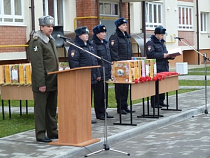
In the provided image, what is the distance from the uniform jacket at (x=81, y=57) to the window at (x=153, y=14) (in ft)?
71.1

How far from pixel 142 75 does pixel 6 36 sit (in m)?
10.7

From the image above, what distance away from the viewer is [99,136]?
33.4ft

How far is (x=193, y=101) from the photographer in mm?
15773

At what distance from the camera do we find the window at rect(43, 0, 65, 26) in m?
24.1

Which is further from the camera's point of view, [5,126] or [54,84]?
[5,126]

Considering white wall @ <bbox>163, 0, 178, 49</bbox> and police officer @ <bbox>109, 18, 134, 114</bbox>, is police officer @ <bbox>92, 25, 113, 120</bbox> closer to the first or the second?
police officer @ <bbox>109, 18, 134, 114</bbox>

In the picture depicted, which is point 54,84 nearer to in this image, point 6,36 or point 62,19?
point 6,36

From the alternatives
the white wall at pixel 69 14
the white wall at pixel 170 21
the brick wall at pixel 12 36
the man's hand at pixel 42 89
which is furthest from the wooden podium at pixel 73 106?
the white wall at pixel 170 21

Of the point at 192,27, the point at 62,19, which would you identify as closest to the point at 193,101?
the point at 62,19

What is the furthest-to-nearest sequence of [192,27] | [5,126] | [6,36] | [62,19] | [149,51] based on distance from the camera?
[192,27] < [62,19] < [6,36] < [149,51] < [5,126]

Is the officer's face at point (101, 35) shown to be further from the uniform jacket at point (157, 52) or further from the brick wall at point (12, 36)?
the brick wall at point (12, 36)

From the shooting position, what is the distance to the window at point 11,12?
2117 cm

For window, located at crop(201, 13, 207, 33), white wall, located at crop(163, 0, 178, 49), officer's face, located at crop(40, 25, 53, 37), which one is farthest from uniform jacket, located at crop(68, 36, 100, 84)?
window, located at crop(201, 13, 207, 33)

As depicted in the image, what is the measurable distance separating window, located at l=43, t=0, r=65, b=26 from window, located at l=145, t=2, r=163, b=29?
9266mm
